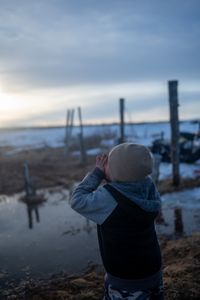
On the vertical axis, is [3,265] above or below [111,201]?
below

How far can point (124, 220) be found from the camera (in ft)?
8.65

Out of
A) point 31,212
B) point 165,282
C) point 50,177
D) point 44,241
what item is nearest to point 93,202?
point 165,282

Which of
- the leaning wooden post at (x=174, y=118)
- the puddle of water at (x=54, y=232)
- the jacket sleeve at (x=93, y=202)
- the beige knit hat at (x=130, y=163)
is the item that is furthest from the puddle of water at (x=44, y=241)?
the beige knit hat at (x=130, y=163)

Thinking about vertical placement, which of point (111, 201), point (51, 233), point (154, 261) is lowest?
point (51, 233)

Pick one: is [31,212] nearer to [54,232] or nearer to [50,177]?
[54,232]

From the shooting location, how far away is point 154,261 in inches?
109

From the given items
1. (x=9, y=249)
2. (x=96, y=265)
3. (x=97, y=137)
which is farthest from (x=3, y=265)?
(x=97, y=137)

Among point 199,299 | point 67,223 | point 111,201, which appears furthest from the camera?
point 67,223

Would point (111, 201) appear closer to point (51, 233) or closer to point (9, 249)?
point (9, 249)

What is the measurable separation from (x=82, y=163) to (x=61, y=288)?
13.9m

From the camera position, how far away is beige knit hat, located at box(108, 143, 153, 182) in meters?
2.56

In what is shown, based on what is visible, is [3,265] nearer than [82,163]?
Yes

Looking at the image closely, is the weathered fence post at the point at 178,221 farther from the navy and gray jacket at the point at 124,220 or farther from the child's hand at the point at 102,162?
the child's hand at the point at 102,162

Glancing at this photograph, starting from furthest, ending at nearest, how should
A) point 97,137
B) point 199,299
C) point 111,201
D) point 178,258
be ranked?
point 97,137
point 178,258
point 199,299
point 111,201
